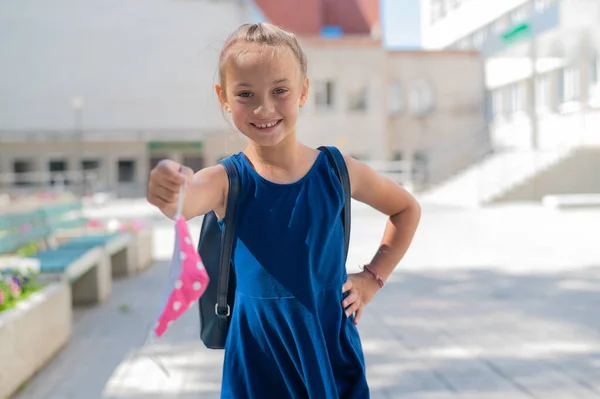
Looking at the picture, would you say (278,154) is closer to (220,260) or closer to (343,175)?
(343,175)

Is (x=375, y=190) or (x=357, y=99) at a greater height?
(x=357, y=99)

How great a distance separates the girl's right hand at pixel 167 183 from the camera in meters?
1.64

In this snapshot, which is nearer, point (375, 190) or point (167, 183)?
point (167, 183)

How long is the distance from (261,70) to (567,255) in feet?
32.2

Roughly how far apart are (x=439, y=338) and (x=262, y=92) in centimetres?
444

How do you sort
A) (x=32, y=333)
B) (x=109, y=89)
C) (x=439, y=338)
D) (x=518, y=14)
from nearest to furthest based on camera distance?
(x=32, y=333)
(x=439, y=338)
(x=518, y=14)
(x=109, y=89)

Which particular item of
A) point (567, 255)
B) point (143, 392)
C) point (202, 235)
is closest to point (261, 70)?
point (202, 235)

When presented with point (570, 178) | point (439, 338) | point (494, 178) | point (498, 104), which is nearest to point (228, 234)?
point (439, 338)

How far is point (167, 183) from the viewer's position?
1662 mm

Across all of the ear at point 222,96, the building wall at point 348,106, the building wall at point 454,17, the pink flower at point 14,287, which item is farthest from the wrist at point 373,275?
the building wall at point 454,17

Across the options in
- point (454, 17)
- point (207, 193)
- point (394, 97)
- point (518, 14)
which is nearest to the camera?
point (207, 193)

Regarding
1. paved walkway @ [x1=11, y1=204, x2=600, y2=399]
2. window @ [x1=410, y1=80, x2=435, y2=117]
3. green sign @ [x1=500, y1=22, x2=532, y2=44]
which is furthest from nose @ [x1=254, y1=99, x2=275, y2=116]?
window @ [x1=410, y1=80, x2=435, y2=117]

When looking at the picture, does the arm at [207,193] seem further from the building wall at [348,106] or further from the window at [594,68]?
the building wall at [348,106]

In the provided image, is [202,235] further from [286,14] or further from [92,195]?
[286,14]
